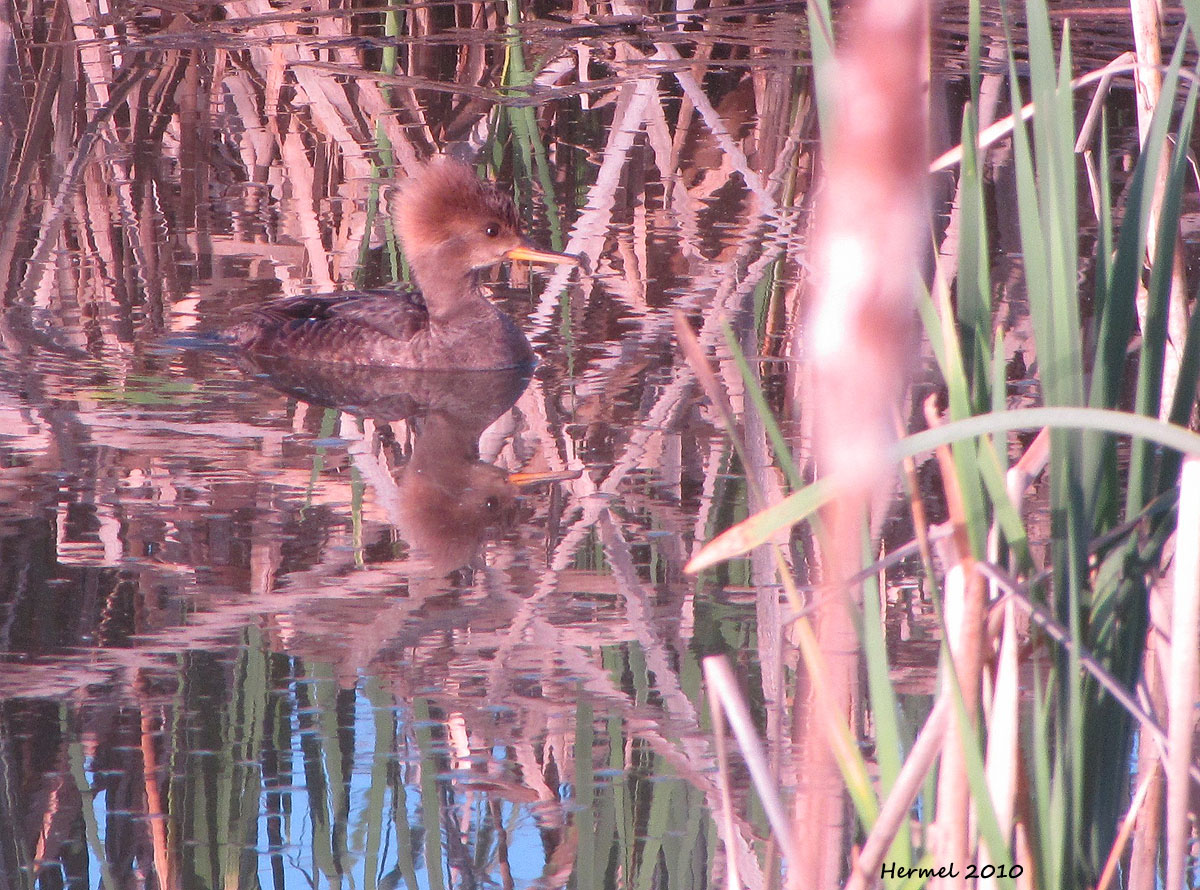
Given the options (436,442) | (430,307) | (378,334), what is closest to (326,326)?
(378,334)

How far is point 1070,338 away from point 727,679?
1.64 ft

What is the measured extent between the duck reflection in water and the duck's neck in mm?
359

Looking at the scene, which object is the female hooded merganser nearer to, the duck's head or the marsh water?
the duck's head

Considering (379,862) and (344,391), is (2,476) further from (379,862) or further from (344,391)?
(379,862)

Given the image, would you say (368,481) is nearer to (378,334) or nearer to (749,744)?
(378,334)

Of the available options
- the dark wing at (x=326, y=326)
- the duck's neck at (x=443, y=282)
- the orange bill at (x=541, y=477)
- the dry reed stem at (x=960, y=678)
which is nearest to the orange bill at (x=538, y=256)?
the duck's neck at (x=443, y=282)

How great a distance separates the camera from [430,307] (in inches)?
243

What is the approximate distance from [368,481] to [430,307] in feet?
5.84

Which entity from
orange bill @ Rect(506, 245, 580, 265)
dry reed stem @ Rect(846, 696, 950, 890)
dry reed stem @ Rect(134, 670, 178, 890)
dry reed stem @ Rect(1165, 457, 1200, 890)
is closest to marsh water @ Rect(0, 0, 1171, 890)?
dry reed stem @ Rect(134, 670, 178, 890)

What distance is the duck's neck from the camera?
6156 millimetres

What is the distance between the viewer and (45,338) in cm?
557

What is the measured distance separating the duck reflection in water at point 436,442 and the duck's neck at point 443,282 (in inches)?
14.1

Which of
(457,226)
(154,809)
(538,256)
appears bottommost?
(154,809)

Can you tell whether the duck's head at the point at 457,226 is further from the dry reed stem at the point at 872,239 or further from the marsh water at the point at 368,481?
the dry reed stem at the point at 872,239
